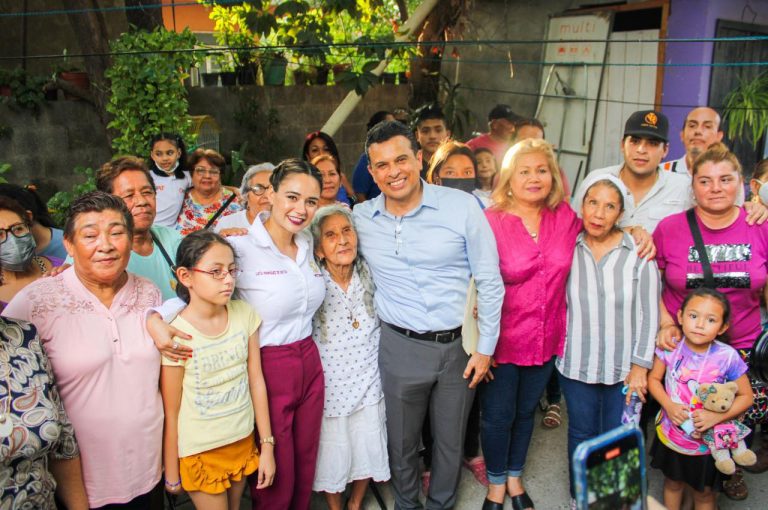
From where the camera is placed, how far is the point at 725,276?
287 cm

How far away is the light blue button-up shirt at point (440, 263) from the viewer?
2.75 metres

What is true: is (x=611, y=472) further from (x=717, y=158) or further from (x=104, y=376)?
(x=717, y=158)

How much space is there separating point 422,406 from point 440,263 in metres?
0.73

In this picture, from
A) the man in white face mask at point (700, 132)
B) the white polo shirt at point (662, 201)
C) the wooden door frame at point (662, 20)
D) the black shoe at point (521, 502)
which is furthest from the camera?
the wooden door frame at point (662, 20)

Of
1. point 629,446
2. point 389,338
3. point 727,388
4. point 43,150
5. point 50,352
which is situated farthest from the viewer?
point 43,150

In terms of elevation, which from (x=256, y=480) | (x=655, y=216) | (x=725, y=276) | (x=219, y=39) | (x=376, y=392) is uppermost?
(x=219, y=39)

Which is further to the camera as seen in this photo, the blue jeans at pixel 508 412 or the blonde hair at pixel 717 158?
the blue jeans at pixel 508 412

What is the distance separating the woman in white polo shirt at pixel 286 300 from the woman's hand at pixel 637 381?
144 centimetres

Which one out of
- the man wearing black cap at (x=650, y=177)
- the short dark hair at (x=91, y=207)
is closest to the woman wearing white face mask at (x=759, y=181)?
the man wearing black cap at (x=650, y=177)

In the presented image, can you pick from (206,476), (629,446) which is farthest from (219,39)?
(629,446)

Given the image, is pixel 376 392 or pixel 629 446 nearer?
pixel 629 446

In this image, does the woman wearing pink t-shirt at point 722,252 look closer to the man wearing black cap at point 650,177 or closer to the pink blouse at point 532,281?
the man wearing black cap at point 650,177

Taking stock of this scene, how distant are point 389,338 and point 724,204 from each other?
5.48 ft

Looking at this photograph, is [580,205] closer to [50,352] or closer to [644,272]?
[644,272]
